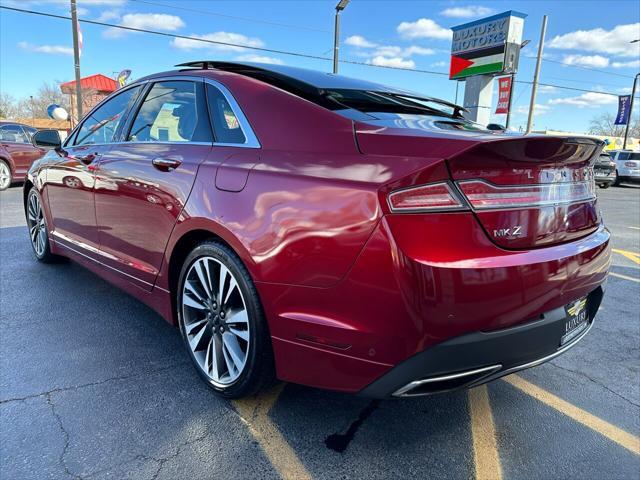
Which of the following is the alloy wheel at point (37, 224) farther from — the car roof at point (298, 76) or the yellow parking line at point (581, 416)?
the yellow parking line at point (581, 416)

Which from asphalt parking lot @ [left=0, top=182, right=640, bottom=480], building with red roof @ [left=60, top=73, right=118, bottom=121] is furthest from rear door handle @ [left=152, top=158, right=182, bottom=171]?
building with red roof @ [left=60, top=73, right=118, bottom=121]

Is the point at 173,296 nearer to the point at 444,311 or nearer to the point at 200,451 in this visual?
the point at 200,451

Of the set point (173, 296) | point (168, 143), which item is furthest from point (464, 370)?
point (168, 143)

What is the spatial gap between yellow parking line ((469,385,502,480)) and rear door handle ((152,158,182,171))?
6.52 ft

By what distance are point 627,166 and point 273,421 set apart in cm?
2660

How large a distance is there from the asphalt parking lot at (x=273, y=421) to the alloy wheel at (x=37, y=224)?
1.54m

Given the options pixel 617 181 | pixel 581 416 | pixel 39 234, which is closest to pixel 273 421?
pixel 581 416

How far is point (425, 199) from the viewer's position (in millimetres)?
1634

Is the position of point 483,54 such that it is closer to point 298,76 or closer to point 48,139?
point 48,139

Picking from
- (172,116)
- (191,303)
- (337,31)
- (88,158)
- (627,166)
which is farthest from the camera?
(627,166)

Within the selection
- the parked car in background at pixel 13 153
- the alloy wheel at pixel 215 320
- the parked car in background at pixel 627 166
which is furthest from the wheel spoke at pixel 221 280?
the parked car in background at pixel 627 166

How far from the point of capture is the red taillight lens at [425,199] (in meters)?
1.62

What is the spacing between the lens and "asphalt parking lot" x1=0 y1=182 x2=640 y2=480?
1914mm

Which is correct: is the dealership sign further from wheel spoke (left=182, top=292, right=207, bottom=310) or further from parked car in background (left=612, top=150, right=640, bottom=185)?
Result: wheel spoke (left=182, top=292, right=207, bottom=310)
